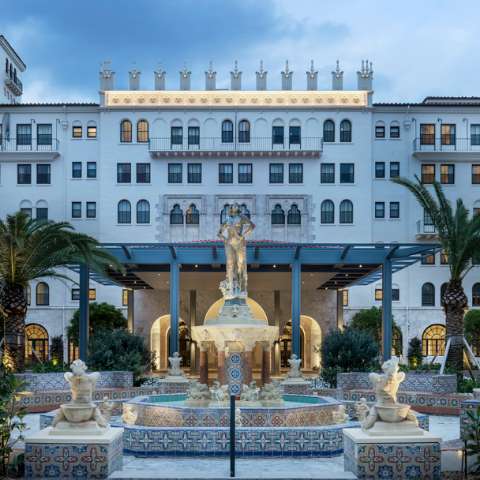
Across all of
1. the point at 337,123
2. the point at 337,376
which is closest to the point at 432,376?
the point at 337,376

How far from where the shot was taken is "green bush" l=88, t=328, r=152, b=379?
3341 centimetres

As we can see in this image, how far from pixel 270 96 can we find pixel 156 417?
136ft

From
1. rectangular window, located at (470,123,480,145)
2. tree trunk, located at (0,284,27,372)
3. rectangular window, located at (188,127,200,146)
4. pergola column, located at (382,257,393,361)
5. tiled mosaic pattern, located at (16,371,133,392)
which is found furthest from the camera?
rectangular window, located at (470,123,480,145)

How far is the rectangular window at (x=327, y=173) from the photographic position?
59.0m

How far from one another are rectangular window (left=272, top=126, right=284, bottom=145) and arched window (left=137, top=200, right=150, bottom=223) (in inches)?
365

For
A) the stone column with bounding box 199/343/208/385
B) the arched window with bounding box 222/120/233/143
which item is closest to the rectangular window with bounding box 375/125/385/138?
the arched window with bounding box 222/120/233/143

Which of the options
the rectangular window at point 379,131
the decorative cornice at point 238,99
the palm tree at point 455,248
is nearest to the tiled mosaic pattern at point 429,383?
the palm tree at point 455,248

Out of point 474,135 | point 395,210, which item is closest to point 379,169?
point 395,210

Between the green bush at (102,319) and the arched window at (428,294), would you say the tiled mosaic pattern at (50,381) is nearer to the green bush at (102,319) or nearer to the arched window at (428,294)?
the green bush at (102,319)

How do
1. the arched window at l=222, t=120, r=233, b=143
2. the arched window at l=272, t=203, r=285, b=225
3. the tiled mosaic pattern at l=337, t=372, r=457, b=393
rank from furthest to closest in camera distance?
1. the arched window at l=222, t=120, r=233, b=143
2. the arched window at l=272, t=203, r=285, b=225
3. the tiled mosaic pattern at l=337, t=372, r=457, b=393

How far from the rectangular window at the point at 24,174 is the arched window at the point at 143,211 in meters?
7.48

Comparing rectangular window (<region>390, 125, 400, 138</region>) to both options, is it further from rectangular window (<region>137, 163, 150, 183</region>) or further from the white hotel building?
rectangular window (<region>137, 163, 150, 183</region>)

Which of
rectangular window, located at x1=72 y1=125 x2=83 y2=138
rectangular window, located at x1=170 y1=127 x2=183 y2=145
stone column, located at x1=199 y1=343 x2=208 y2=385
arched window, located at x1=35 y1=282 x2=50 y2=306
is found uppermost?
rectangular window, located at x1=72 y1=125 x2=83 y2=138

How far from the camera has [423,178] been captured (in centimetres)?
5906
